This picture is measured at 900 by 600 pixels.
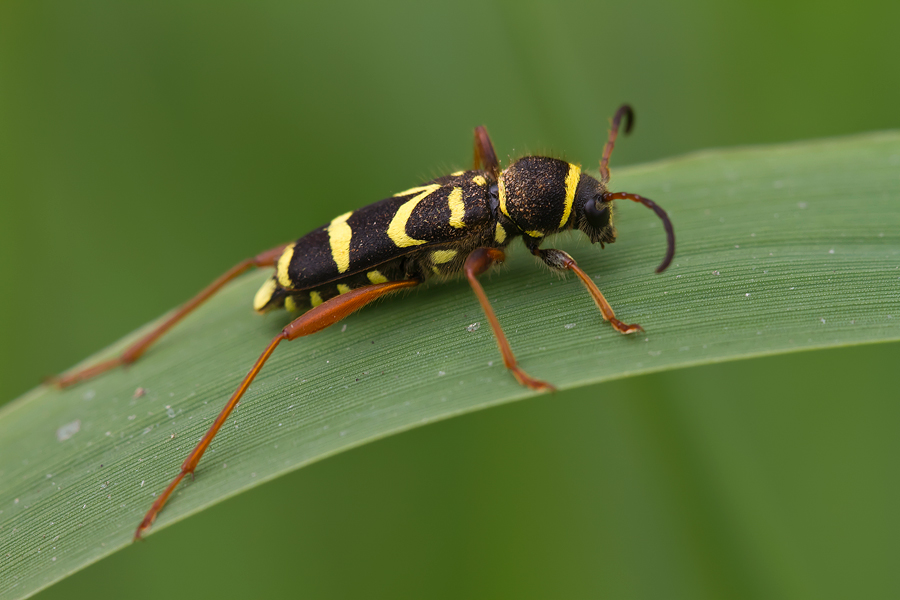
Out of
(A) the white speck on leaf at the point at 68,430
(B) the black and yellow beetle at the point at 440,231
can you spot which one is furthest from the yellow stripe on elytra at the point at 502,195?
(A) the white speck on leaf at the point at 68,430

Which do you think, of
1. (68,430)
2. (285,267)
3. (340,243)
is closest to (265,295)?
(285,267)

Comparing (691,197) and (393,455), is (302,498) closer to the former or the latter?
(393,455)

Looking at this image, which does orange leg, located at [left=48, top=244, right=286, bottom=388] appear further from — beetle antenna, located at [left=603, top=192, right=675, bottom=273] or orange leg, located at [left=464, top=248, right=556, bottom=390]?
beetle antenna, located at [left=603, top=192, right=675, bottom=273]

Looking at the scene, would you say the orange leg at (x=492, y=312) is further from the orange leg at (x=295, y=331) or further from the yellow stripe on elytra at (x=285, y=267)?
the yellow stripe on elytra at (x=285, y=267)

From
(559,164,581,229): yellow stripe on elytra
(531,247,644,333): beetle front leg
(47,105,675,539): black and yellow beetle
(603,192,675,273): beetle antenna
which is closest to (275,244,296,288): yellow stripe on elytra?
(47,105,675,539): black and yellow beetle

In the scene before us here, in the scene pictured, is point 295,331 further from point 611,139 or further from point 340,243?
point 611,139

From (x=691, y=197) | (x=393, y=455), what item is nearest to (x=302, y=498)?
(x=393, y=455)
